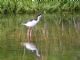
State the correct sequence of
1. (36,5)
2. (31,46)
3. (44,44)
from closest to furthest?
(31,46) → (44,44) → (36,5)

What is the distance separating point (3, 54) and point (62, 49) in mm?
1835

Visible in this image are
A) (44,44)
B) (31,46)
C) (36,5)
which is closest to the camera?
(31,46)

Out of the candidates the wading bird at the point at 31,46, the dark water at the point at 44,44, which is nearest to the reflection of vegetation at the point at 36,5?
the dark water at the point at 44,44

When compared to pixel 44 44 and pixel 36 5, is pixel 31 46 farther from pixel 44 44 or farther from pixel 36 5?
pixel 36 5

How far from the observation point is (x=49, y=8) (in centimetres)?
2362

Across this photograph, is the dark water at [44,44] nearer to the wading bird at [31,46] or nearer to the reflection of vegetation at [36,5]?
the wading bird at [31,46]

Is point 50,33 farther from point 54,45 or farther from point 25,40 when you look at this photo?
point 54,45

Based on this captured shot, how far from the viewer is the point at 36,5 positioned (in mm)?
23812

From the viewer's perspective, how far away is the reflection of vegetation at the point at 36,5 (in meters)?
23.1

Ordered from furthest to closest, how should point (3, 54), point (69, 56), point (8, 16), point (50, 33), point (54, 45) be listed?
point (8, 16) < point (50, 33) < point (54, 45) < point (3, 54) < point (69, 56)

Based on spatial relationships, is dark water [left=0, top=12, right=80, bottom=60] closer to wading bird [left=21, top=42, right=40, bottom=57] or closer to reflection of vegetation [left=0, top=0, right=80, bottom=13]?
wading bird [left=21, top=42, right=40, bottom=57]

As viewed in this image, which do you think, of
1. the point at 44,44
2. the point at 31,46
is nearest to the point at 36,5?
the point at 44,44

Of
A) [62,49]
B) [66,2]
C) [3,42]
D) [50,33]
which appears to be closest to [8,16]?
[66,2]

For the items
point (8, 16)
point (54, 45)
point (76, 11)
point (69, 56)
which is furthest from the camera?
point (76, 11)
